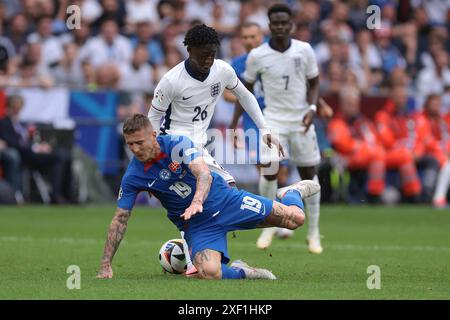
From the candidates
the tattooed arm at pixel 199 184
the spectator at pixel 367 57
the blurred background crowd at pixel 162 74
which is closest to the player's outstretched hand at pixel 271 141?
the tattooed arm at pixel 199 184

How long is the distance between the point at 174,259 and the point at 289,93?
3.89m

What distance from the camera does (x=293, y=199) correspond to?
32.8 feet

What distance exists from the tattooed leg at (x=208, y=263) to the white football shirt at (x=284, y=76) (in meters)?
4.06

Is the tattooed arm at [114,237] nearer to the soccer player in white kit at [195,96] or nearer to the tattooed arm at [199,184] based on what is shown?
the tattooed arm at [199,184]

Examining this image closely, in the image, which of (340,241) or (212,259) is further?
(340,241)

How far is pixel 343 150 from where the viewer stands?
21250mm

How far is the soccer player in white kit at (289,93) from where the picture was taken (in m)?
12.9

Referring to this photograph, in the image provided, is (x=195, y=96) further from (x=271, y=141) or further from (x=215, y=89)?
(x=271, y=141)

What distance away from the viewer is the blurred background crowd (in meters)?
19.8

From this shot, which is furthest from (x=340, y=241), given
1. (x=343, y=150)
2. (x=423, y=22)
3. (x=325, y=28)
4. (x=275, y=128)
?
(x=423, y=22)

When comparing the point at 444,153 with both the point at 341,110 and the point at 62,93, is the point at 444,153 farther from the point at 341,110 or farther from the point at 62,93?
the point at 62,93

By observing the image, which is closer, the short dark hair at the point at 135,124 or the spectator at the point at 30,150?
the short dark hair at the point at 135,124

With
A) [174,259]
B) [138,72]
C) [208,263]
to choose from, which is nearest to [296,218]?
[208,263]
